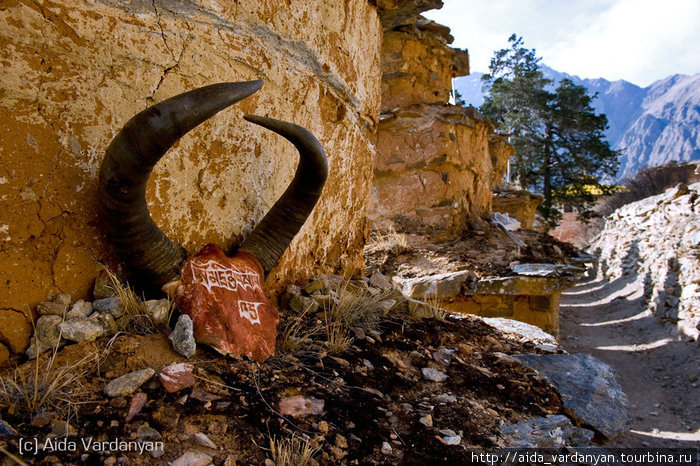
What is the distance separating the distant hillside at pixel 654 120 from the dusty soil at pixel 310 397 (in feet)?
325

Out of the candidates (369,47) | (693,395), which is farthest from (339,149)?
(693,395)

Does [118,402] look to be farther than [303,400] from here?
No

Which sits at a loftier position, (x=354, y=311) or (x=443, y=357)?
(x=354, y=311)

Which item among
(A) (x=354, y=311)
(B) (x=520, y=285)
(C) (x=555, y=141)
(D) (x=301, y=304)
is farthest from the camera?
(C) (x=555, y=141)

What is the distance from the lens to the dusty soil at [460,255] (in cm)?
700

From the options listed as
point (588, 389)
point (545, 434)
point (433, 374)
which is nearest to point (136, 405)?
point (433, 374)

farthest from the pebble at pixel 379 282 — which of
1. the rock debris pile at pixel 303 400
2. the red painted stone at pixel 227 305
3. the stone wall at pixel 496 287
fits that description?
the stone wall at pixel 496 287

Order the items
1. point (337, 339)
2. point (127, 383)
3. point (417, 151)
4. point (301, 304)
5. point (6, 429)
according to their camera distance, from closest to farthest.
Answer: point (6, 429) < point (127, 383) < point (337, 339) < point (301, 304) < point (417, 151)

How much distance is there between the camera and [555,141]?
71.4 ft

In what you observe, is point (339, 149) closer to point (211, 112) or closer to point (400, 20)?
point (211, 112)

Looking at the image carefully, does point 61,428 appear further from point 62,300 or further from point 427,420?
point 427,420

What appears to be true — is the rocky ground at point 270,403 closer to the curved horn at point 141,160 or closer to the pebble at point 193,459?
the pebble at point 193,459

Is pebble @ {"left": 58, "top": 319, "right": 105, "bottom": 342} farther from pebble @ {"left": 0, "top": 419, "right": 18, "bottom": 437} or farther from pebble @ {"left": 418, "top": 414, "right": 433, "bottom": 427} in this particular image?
pebble @ {"left": 418, "top": 414, "right": 433, "bottom": 427}

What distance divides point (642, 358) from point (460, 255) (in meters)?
5.55
